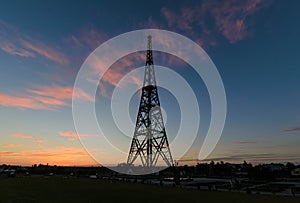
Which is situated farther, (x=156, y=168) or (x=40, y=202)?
(x=156, y=168)

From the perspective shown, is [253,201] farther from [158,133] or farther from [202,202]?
[158,133]

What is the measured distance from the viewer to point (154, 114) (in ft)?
161

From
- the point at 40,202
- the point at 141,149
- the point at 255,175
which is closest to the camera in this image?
the point at 40,202

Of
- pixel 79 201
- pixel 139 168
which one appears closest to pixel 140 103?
pixel 139 168

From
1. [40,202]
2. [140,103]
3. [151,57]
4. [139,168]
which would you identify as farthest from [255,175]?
[40,202]

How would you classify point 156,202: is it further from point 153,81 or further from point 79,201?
point 153,81

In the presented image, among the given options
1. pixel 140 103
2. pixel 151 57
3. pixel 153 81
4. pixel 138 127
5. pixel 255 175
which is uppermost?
pixel 151 57

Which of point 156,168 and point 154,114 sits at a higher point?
point 154,114

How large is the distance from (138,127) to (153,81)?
29.8 feet

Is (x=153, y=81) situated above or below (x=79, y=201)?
above

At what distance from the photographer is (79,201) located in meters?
17.3

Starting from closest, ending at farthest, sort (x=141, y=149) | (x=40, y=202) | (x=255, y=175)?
(x=40, y=202) < (x=255, y=175) < (x=141, y=149)

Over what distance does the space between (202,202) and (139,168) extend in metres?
32.3

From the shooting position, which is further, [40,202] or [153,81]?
[153,81]
